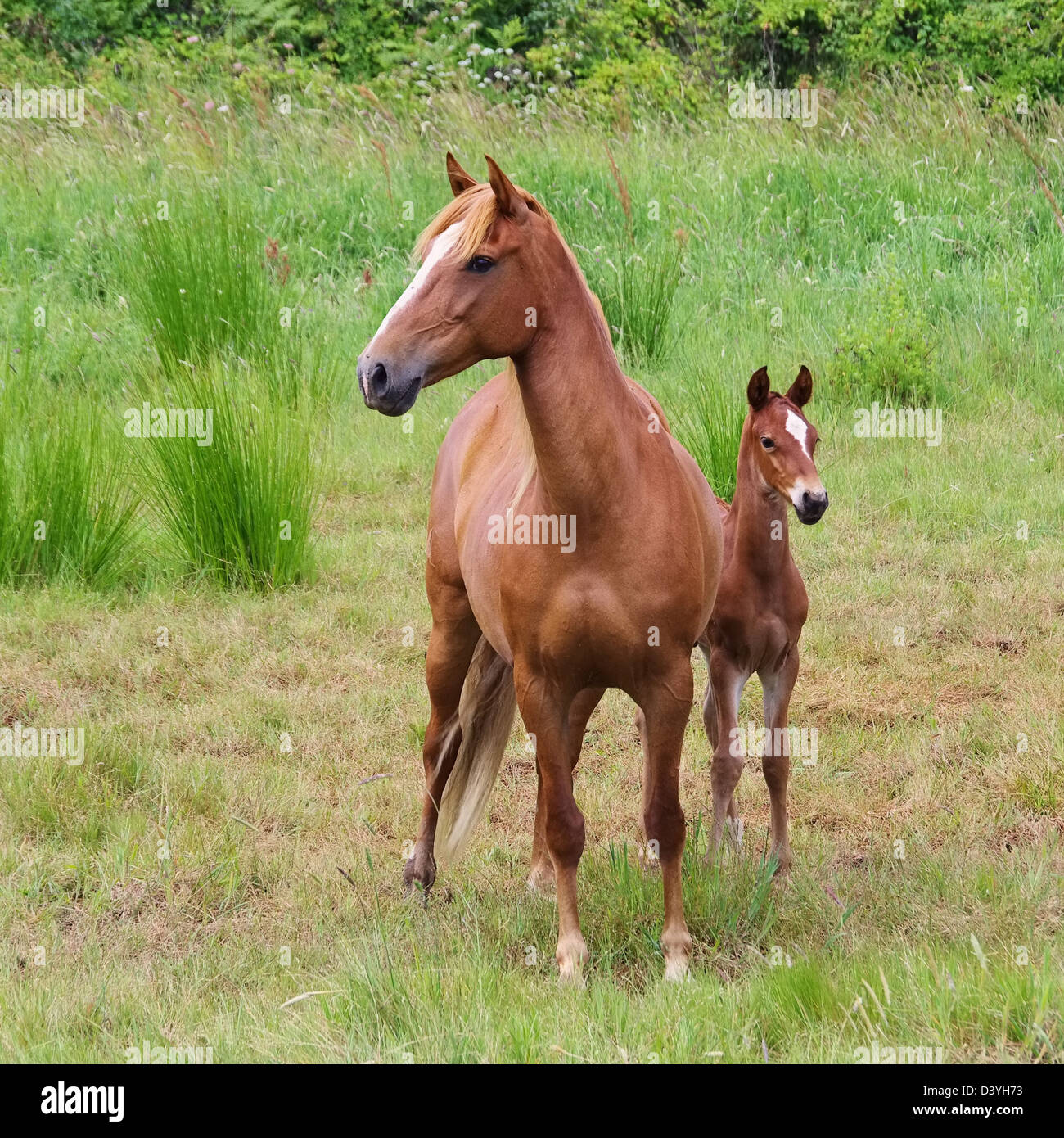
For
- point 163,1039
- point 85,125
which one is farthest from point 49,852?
point 85,125

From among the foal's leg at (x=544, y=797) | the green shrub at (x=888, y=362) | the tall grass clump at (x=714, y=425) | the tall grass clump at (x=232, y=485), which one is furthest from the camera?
the green shrub at (x=888, y=362)

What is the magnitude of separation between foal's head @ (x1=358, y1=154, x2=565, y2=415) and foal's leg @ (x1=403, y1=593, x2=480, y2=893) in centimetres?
132

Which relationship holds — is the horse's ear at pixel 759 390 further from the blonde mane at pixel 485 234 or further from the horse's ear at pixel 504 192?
the horse's ear at pixel 504 192

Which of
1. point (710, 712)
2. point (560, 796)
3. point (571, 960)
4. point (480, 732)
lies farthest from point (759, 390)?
point (571, 960)

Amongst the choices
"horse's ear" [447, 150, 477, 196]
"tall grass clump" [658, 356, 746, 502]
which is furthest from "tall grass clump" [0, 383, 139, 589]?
"horse's ear" [447, 150, 477, 196]

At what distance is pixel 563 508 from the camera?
355cm

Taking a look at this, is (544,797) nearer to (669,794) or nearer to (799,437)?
(669,794)

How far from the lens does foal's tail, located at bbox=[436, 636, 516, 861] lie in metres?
4.54

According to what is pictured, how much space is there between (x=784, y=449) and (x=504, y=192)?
4.98ft

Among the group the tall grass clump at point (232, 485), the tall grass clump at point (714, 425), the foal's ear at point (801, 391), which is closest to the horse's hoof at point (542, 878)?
the foal's ear at point (801, 391)

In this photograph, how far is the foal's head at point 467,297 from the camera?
318cm

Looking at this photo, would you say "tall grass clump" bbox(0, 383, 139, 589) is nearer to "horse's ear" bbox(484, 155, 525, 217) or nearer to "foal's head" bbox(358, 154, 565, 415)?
"foal's head" bbox(358, 154, 565, 415)

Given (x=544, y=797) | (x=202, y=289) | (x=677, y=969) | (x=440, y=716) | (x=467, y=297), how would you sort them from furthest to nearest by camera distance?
(x=202, y=289) < (x=440, y=716) < (x=544, y=797) < (x=677, y=969) < (x=467, y=297)

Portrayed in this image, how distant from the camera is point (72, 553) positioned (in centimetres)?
699
